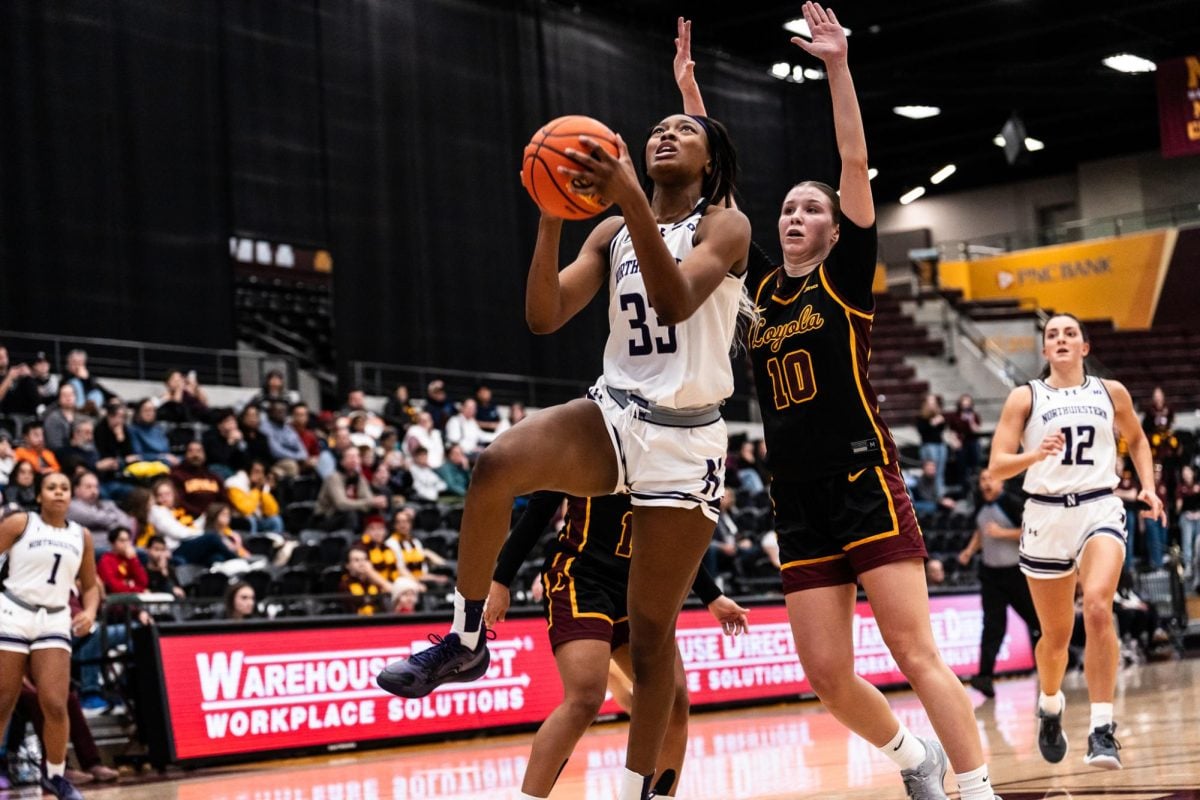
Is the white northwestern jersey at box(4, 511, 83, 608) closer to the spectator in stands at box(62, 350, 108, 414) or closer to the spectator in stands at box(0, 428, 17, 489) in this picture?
the spectator in stands at box(0, 428, 17, 489)

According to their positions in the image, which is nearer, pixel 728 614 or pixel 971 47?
pixel 728 614

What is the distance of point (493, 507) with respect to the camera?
3.97 m

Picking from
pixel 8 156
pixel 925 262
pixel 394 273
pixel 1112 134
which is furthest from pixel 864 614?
pixel 1112 134

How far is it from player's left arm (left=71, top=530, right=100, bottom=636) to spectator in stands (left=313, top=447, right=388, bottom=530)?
16.3ft

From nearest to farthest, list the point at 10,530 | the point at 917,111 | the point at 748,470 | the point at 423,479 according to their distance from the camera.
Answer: the point at 10,530, the point at 423,479, the point at 748,470, the point at 917,111

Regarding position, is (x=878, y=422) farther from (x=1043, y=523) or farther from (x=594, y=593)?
(x=1043, y=523)

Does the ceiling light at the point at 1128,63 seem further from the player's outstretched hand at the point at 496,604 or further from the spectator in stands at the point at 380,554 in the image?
the player's outstretched hand at the point at 496,604

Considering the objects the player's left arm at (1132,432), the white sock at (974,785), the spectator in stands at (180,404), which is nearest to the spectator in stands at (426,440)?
the spectator in stands at (180,404)

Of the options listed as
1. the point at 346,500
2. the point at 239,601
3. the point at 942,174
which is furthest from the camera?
the point at 942,174

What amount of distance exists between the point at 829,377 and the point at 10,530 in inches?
214

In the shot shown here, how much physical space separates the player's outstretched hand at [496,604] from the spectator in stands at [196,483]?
8294 millimetres

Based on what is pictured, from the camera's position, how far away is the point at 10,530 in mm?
8367

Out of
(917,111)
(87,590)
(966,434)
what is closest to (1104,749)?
(87,590)

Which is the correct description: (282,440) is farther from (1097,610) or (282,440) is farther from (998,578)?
(1097,610)
